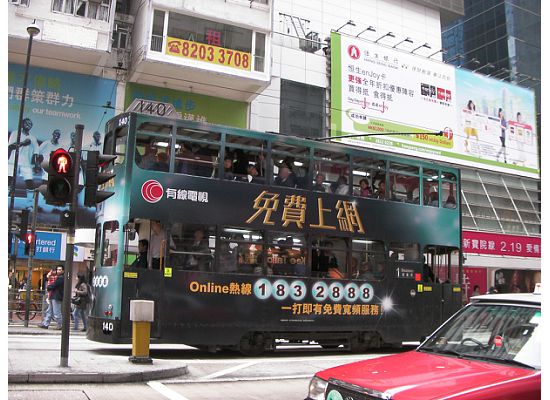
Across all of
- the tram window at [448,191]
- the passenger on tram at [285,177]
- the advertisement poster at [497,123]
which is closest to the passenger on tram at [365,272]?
the passenger on tram at [285,177]

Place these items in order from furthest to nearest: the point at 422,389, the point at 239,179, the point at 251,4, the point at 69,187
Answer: the point at 251,4 → the point at 239,179 → the point at 69,187 → the point at 422,389

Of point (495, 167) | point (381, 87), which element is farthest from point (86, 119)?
point (495, 167)

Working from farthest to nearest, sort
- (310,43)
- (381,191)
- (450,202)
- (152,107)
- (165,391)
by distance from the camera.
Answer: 1. (310,43)
2. (152,107)
3. (450,202)
4. (381,191)
5. (165,391)

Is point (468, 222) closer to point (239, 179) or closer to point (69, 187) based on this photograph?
point (239, 179)

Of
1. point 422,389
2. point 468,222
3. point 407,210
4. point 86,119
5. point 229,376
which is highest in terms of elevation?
point 86,119

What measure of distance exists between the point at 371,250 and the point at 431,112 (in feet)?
66.8

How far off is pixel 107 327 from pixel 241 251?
2.91 metres

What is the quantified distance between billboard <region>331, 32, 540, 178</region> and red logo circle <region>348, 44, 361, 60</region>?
20 mm

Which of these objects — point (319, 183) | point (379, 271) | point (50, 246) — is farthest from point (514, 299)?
point (50, 246)

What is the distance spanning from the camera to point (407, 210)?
531 inches

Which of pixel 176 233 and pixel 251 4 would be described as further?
pixel 251 4

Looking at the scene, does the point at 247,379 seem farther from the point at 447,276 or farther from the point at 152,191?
the point at 447,276

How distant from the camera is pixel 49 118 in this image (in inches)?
866

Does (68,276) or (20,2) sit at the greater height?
(20,2)
